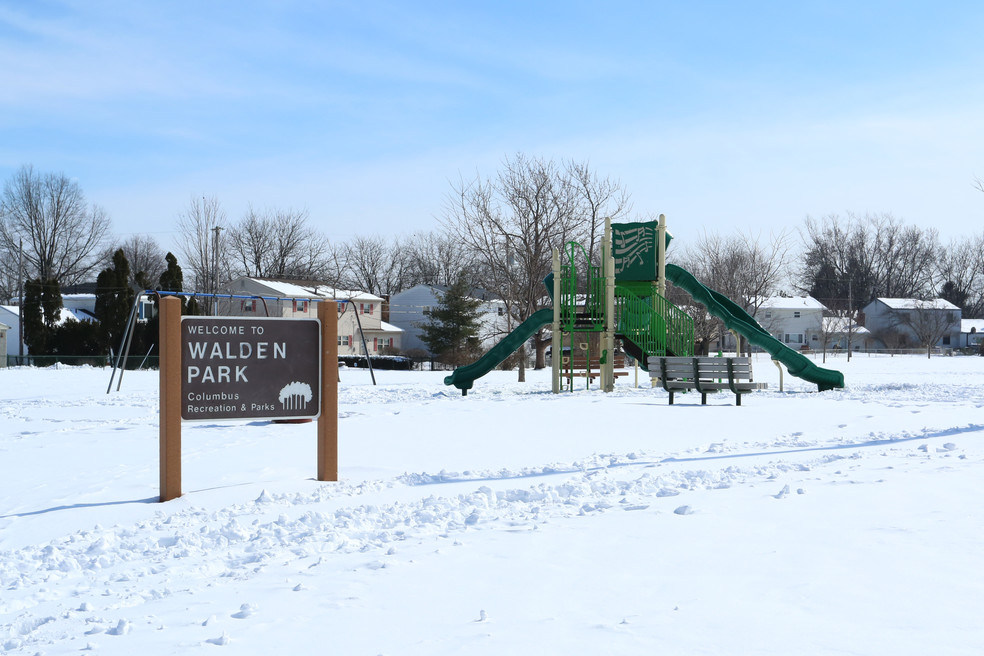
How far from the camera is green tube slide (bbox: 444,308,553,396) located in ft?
69.2

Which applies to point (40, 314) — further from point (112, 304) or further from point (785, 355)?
point (785, 355)

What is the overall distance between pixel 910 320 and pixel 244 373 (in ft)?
278

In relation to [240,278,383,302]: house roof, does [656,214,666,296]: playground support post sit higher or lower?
lower

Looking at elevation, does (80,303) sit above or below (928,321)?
above

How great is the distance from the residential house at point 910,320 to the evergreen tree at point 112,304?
63.7 metres

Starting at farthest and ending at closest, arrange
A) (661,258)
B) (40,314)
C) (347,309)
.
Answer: (347,309), (40,314), (661,258)

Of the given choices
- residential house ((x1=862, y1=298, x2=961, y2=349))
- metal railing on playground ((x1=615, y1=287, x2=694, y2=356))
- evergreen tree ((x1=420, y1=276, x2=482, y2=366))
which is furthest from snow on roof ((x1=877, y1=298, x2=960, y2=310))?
metal railing on playground ((x1=615, y1=287, x2=694, y2=356))

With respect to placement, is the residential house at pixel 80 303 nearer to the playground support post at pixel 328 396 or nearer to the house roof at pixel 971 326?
the playground support post at pixel 328 396

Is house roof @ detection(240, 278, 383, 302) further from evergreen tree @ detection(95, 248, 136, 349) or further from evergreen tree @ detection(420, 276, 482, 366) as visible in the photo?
evergreen tree @ detection(95, 248, 136, 349)

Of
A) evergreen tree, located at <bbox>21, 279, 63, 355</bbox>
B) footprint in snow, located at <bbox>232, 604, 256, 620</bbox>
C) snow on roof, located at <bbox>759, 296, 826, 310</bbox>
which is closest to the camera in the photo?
footprint in snow, located at <bbox>232, 604, 256, 620</bbox>

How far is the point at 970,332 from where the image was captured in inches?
3403

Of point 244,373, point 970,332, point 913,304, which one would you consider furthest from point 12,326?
point 970,332

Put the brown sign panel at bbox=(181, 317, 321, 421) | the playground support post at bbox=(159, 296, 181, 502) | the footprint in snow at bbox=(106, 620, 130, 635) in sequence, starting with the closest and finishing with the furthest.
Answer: the footprint in snow at bbox=(106, 620, 130, 635)
the playground support post at bbox=(159, 296, 181, 502)
the brown sign panel at bbox=(181, 317, 321, 421)

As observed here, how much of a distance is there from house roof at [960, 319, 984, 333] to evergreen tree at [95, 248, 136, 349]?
78904mm
